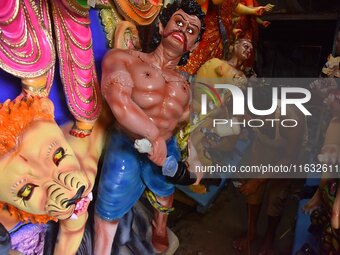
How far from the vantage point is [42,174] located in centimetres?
71

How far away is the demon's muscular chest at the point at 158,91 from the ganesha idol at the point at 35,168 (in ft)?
0.57

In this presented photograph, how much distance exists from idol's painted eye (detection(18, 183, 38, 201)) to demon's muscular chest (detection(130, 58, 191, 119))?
0.84 feet

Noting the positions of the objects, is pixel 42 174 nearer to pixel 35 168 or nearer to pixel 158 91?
pixel 35 168

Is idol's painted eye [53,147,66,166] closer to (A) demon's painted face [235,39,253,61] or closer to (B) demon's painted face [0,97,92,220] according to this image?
(B) demon's painted face [0,97,92,220]

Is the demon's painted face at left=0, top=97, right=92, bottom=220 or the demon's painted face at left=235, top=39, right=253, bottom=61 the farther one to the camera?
the demon's painted face at left=235, top=39, right=253, bottom=61

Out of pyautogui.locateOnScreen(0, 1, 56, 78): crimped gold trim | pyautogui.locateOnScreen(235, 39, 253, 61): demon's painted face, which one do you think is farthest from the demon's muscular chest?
pyautogui.locateOnScreen(235, 39, 253, 61): demon's painted face

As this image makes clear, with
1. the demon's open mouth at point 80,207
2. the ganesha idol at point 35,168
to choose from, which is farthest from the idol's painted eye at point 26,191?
the demon's open mouth at point 80,207

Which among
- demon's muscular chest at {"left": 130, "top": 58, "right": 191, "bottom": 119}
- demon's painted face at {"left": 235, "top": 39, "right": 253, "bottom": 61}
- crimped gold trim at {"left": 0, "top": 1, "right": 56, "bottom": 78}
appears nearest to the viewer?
crimped gold trim at {"left": 0, "top": 1, "right": 56, "bottom": 78}

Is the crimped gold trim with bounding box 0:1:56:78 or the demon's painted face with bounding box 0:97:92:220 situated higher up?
the crimped gold trim with bounding box 0:1:56:78

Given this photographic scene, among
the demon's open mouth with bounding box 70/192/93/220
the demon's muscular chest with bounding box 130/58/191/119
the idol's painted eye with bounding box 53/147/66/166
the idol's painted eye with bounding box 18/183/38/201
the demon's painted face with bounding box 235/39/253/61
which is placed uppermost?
the demon's muscular chest with bounding box 130/58/191/119

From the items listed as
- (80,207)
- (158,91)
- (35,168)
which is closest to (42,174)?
(35,168)

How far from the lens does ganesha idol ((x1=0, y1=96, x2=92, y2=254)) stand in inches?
26.4

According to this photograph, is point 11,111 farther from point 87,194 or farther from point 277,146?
point 277,146

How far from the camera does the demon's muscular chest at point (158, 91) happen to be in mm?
820
